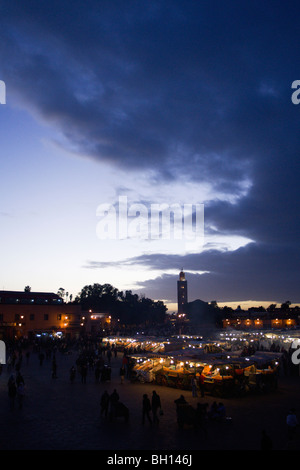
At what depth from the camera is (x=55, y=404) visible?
57.2 feet

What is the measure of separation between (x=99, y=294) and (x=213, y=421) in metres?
138

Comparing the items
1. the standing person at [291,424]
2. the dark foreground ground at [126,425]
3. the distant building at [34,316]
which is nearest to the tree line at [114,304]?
the distant building at [34,316]

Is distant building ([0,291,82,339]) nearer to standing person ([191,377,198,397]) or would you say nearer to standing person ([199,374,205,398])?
standing person ([191,377,198,397])

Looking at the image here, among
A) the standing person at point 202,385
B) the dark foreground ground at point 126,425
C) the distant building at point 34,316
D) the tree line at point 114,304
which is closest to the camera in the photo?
the dark foreground ground at point 126,425

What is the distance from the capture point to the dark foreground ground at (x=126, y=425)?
11.6 metres

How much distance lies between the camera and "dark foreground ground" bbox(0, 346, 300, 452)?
11.6 m

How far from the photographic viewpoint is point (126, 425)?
13898 millimetres

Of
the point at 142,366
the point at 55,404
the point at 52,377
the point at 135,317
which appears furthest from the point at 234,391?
the point at 135,317

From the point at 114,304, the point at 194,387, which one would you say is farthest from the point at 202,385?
the point at 114,304

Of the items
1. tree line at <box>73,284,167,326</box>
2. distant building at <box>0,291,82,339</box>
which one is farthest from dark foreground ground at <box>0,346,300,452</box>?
tree line at <box>73,284,167,326</box>

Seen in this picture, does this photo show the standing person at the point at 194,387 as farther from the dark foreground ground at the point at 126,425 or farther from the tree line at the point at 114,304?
the tree line at the point at 114,304

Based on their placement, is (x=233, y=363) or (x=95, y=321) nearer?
(x=233, y=363)

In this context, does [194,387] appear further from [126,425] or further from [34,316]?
[34,316]
